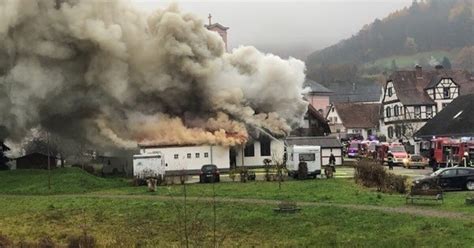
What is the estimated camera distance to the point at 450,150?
4272 cm

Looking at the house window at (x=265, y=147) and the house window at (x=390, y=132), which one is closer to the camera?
the house window at (x=265, y=147)

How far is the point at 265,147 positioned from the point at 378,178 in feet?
74.5

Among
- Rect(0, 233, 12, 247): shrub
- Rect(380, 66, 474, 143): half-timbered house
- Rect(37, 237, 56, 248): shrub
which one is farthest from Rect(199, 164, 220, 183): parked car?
Rect(380, 66, 474, 143): half-timbered house

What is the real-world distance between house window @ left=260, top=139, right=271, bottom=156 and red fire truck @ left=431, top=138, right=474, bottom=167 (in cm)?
1442

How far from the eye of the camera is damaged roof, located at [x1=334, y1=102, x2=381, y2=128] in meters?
86.9

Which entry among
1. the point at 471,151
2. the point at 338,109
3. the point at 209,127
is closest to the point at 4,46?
the point at 209,127

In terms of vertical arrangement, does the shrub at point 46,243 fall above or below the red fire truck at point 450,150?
below

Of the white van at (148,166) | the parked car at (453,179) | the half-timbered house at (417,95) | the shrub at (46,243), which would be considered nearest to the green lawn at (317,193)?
the parked car at (453,179)

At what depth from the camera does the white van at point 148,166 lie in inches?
1452

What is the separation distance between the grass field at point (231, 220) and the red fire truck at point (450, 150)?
43.6ft

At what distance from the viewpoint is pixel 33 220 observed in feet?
77.7

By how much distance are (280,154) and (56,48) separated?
2065cm

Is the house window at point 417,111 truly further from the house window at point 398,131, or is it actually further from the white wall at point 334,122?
the white wall at point 334,122

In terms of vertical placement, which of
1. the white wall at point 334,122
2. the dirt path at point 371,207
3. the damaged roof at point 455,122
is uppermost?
the white wall at point 334,122
